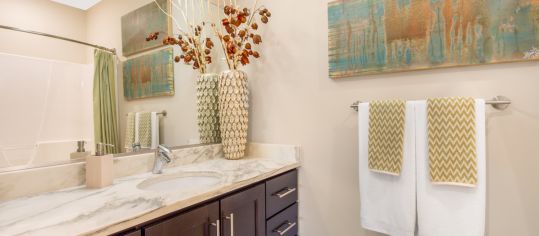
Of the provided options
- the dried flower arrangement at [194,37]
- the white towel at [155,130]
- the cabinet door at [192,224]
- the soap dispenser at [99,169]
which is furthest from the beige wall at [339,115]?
the soap dispenser at [99,169]

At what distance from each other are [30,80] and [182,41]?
68cm

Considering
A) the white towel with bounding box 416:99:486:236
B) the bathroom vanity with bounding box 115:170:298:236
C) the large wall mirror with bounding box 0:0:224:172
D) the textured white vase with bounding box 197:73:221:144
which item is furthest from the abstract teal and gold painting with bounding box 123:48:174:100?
the white towel with bounding box 416:99:486:236

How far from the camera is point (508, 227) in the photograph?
0.94 metres

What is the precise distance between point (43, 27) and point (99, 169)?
0.54 meters

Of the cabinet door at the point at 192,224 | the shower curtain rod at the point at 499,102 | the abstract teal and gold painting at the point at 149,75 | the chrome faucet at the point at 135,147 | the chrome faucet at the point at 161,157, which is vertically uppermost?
the abstract teal and gold painting at the point at 149,75

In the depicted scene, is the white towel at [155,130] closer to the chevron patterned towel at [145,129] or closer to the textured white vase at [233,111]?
the chevron patterned towel at [145,129]

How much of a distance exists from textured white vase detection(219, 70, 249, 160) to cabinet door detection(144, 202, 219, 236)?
0.55m

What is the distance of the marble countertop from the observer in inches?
23.5

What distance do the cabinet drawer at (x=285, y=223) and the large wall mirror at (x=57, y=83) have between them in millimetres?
695

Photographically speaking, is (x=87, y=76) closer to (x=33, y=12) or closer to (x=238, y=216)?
(x=33, y=12)

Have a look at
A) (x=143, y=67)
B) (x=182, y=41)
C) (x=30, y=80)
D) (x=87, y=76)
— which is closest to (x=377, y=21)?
(x=182, y=41)

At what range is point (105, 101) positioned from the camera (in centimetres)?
109

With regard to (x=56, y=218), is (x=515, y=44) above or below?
above

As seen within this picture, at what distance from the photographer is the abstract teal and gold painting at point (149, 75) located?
3.92 ft
